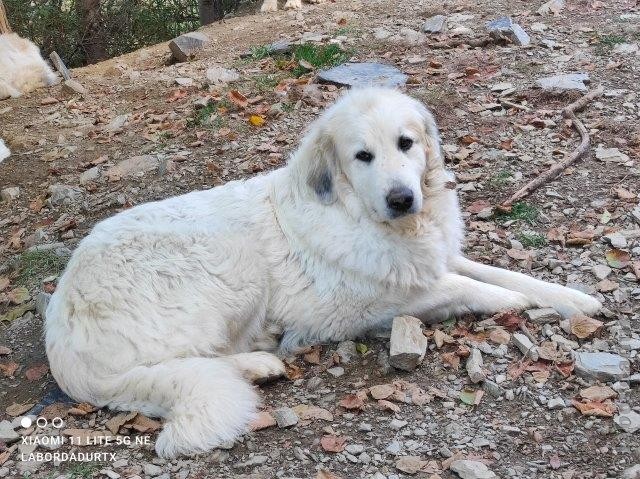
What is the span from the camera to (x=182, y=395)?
359 centimetres

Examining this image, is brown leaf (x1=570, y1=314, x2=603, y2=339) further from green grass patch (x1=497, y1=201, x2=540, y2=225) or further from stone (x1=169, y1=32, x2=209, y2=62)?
stone (x1=169, y1=32, x2=209, y2=62)

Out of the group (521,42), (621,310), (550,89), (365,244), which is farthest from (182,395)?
(521,42)

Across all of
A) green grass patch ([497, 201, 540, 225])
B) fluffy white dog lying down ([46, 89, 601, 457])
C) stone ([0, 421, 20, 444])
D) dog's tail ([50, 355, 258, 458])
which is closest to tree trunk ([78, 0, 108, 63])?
fluffy white dog lying down ([46, 89, 601, 457])

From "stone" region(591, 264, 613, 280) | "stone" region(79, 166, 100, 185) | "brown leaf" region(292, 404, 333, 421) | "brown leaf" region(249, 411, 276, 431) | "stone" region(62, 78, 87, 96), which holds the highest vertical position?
"stone" region(62, 78, 87, 96)

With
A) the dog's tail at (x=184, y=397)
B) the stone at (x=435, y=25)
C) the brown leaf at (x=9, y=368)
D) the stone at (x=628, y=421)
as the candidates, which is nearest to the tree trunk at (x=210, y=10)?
the stone at (x=435, y=25)

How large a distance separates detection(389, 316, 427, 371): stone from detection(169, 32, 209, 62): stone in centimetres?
591

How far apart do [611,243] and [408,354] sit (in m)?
1.72

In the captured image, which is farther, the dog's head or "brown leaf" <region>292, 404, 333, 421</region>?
the dog's head

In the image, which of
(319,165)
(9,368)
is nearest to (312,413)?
(319,165)

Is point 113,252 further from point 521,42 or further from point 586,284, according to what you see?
point 521,42

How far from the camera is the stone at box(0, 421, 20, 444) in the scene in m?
3.78

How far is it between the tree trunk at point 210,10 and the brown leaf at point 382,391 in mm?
8802

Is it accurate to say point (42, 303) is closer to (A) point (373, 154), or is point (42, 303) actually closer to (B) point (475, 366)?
(A) point (373, 154)

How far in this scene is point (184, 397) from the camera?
357cm
